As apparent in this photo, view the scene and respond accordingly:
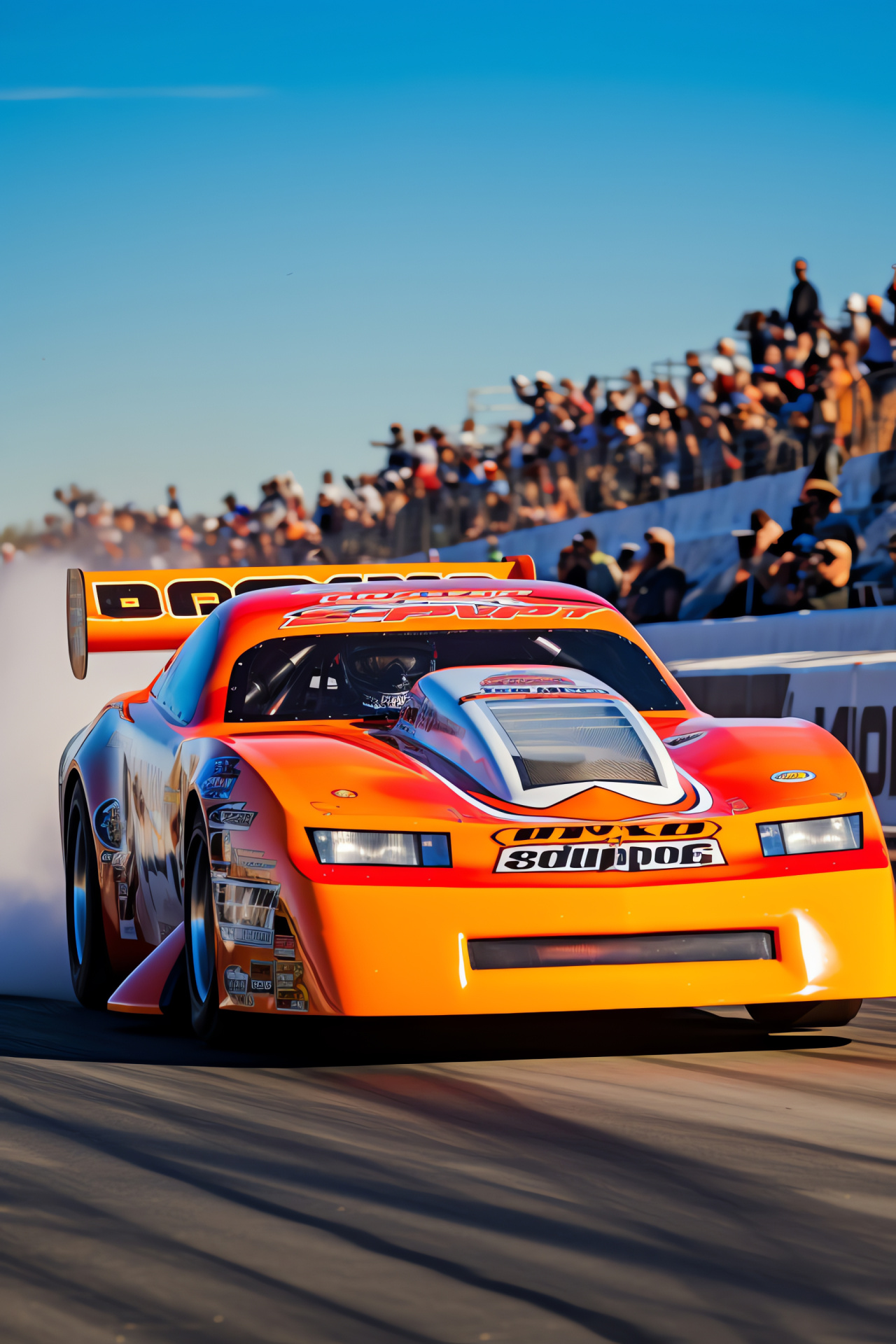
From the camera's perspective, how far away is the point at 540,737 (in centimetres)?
532

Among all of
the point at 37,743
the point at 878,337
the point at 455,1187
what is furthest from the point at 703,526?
the point at 455,1187

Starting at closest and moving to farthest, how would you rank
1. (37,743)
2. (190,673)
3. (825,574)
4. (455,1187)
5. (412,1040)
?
(455,1187)
(412,1040)
(190,673)
(37,743)
(825,574)

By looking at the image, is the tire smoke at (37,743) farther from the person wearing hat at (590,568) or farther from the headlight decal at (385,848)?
the person wearing hat at (590,568)

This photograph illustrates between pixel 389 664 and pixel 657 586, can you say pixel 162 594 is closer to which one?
pixel 389 664

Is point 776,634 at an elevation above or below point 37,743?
above

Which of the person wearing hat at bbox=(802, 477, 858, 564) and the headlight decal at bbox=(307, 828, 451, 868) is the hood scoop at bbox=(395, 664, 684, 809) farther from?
the person wearing hat at bbox=(802, 477, 858, 564)

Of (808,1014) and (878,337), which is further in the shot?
(878,337)

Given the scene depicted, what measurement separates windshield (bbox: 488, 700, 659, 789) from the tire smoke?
2.72 meters

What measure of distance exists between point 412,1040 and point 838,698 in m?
6.14

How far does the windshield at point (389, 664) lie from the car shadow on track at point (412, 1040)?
1.00 m

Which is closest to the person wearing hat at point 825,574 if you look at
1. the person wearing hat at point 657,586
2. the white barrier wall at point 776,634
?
the white barrier wall at point 776,634

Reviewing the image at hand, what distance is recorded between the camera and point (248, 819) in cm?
517

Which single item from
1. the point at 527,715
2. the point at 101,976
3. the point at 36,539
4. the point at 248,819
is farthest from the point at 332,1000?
the point at 36,539

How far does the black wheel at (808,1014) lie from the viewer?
5.52 m
